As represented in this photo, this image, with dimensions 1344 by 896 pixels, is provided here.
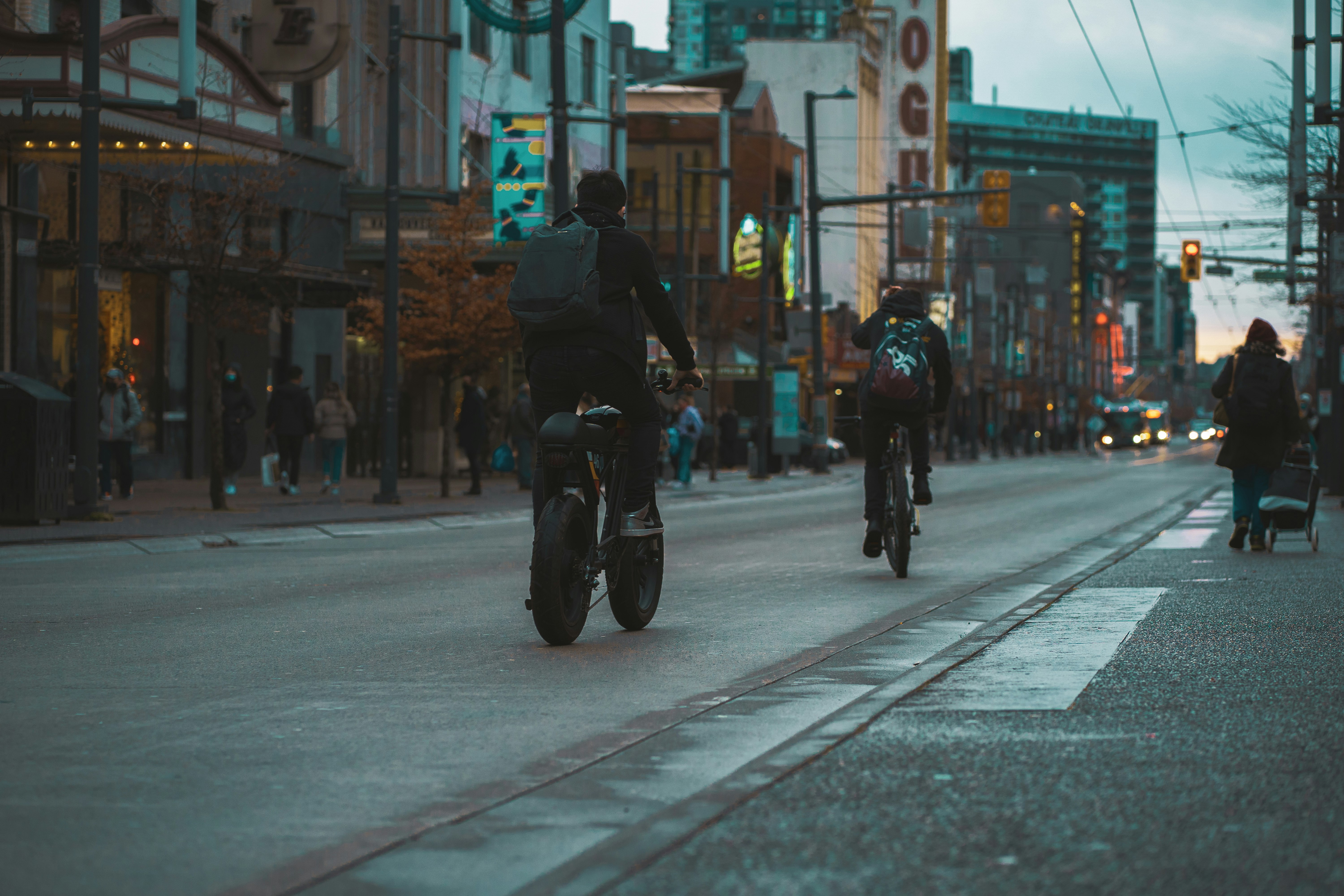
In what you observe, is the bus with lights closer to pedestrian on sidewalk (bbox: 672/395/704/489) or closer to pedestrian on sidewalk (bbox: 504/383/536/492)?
pedestrian on sidewalk (bbox: 672/395/704/489)

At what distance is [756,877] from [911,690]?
2534 mm

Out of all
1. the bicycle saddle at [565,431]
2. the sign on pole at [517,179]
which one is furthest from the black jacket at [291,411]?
the bicycle saddle at [565,431]

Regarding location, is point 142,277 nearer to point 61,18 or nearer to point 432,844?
point 61,18

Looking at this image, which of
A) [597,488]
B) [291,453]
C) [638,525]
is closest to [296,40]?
[291,453]

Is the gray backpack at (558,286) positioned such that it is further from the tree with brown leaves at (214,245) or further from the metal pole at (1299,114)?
the metal pole at (1299,114)

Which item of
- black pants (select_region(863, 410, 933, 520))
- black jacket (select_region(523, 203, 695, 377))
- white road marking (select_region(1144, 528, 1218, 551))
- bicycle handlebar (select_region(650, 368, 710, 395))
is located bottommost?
white road marking (select_region(1144, 528, 1218, 551))

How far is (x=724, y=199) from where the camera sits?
163 feet

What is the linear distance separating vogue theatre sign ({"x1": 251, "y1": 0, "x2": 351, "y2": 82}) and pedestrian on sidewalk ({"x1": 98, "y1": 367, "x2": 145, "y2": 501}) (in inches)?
276

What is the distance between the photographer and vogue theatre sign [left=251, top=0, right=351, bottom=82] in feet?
91.1

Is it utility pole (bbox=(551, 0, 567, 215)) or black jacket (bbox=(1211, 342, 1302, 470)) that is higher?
utility pole (bbox=(551, 0, 567, 215))

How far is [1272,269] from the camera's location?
177ft

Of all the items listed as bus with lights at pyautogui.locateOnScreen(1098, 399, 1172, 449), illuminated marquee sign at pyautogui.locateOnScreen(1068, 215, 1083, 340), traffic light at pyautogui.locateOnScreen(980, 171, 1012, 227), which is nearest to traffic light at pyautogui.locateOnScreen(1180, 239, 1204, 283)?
traffic light at pyautogui.locateOnScreen(980, 171, 1012, 227)

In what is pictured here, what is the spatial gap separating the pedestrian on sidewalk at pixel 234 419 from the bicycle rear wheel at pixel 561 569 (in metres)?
17.8

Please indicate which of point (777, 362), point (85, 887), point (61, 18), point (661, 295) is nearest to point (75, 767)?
point (85, 887)
